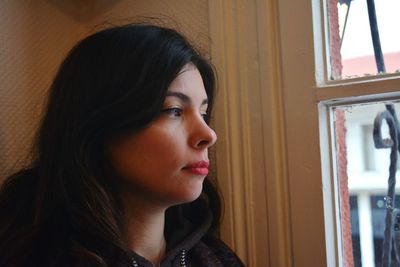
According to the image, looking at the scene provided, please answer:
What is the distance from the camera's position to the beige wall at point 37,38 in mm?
838

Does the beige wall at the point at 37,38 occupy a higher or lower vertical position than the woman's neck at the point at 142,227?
higher

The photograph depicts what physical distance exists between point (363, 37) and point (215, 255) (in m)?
0.48

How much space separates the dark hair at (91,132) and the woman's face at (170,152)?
2cm

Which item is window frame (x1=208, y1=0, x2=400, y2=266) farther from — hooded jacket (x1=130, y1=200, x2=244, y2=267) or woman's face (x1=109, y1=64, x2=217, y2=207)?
woman's face (x1=109, y1=64, x2=217, y2=207)

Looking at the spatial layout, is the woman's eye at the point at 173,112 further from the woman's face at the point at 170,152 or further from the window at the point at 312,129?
the window at the point at 312,129

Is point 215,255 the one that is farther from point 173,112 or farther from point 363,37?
point 363,37

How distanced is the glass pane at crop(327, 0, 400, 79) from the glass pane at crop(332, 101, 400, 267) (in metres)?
0.07

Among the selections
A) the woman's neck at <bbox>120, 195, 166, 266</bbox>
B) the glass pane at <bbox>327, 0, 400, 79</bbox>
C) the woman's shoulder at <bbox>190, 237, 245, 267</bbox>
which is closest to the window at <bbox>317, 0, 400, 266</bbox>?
the glass pane at <bbox>327, 0, 400, 79</bbox>

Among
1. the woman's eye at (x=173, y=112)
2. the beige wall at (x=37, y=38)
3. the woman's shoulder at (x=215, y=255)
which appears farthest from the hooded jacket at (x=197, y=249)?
the beige wall at (x=37, y=38)

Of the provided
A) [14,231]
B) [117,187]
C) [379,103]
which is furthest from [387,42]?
[14,231]

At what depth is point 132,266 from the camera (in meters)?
0.62

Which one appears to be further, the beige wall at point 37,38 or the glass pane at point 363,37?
the beige wall at point 37,38

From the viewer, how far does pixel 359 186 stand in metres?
0.73

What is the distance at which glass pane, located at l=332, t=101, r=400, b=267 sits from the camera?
0.71 m
